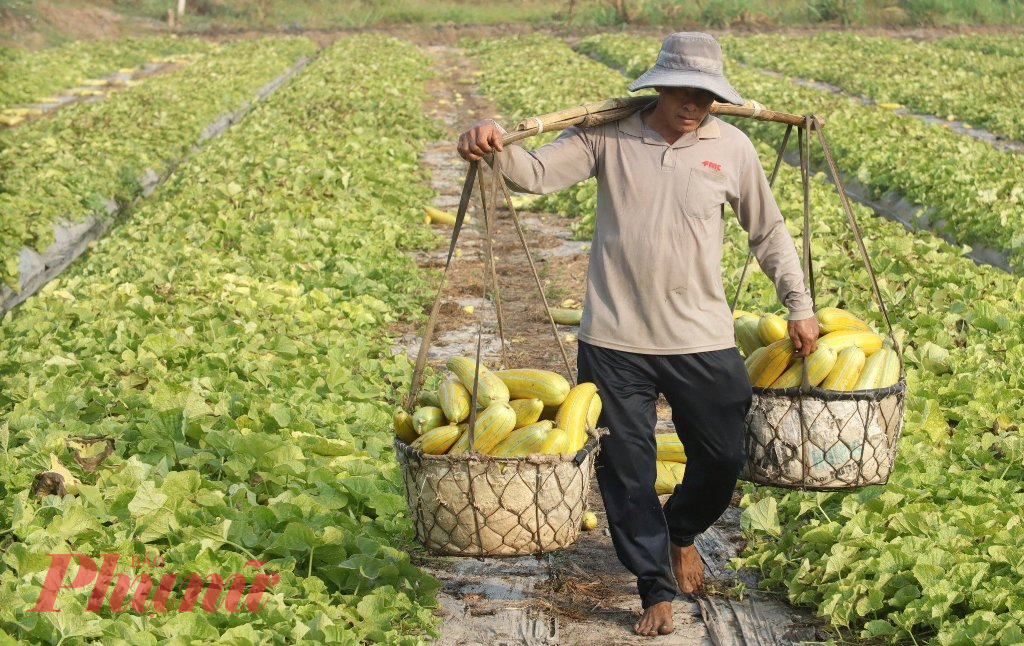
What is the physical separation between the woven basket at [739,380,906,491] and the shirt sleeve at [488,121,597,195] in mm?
987

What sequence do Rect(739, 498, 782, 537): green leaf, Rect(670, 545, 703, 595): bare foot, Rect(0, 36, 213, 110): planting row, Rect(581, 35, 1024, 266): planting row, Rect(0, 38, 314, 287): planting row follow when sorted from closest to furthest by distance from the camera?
Rect(670, 545, 703, 595): bare foot, Rect(739, 498, 782, 537): green leaf, Rect(581, 35, 1024, 266): planting row, Rect(0, 38, 314, 287): planting row, Rect(0, 36, 213, 110): planting row

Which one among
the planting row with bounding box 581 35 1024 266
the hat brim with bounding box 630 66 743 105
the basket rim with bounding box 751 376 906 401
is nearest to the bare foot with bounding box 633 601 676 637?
the basket rim with bounding box 751 376 906 401

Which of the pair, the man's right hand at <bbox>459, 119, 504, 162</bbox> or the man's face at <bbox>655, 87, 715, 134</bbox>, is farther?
the man's face at <bbox>655, 87, 715, 134</bbox>

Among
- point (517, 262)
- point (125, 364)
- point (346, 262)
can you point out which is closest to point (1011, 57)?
point (517, 262)

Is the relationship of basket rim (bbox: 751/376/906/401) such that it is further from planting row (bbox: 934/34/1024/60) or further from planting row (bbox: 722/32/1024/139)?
planting row (bbox: 934/34/1024/60)

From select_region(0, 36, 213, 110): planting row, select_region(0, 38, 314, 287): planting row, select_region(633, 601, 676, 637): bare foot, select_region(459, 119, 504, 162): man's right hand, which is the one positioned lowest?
select_region(0, 36, 213, 110): planting row

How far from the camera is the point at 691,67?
12.2 ft

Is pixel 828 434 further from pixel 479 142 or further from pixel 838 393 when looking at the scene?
pixel 479 142

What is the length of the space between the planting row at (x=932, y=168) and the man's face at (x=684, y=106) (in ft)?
20.6

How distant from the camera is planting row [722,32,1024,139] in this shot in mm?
18500

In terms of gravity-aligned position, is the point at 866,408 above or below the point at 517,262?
above

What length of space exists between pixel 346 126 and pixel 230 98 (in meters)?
5.69

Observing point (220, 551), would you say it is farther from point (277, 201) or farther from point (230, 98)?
point (230, 98)

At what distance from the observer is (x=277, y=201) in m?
10.4
